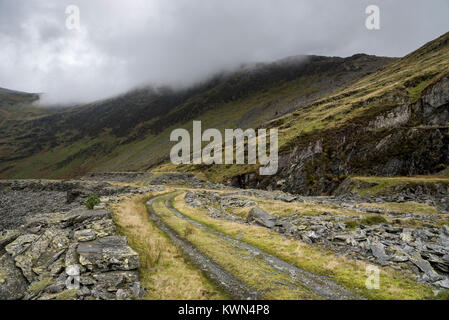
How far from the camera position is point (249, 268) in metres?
15.6

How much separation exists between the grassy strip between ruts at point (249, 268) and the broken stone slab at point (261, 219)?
7248 millimetres

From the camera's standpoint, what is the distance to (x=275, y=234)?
24.4m

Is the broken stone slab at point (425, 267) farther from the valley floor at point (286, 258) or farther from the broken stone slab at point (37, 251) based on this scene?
the broken stone slab at point (37, 251)

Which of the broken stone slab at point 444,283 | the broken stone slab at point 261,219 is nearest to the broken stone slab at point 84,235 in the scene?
the broken stone slab at point 261,219

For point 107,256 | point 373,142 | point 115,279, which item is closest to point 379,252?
point 115,279

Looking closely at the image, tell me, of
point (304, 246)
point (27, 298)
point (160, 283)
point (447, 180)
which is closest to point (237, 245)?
point (304, 246)

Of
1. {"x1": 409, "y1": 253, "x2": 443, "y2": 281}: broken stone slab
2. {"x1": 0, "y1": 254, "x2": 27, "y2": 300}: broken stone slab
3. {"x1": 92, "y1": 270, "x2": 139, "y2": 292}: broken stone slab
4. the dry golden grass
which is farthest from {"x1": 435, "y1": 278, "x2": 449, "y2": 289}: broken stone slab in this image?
the dry golden grass

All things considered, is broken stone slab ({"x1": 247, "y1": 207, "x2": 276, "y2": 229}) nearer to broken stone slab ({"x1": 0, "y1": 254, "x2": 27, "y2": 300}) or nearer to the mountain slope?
broken stone slab ({"x1": 0, "y1": 254, "x2": 27, "y2": 300})

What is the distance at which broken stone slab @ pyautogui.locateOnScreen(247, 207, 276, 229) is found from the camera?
1099 inches

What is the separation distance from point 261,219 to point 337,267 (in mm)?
13811

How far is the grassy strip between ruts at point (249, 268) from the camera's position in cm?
1247

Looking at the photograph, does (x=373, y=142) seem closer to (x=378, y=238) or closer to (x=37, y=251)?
(x=378, y=238)

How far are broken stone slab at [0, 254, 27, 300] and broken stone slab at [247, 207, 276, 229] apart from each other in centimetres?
2256
